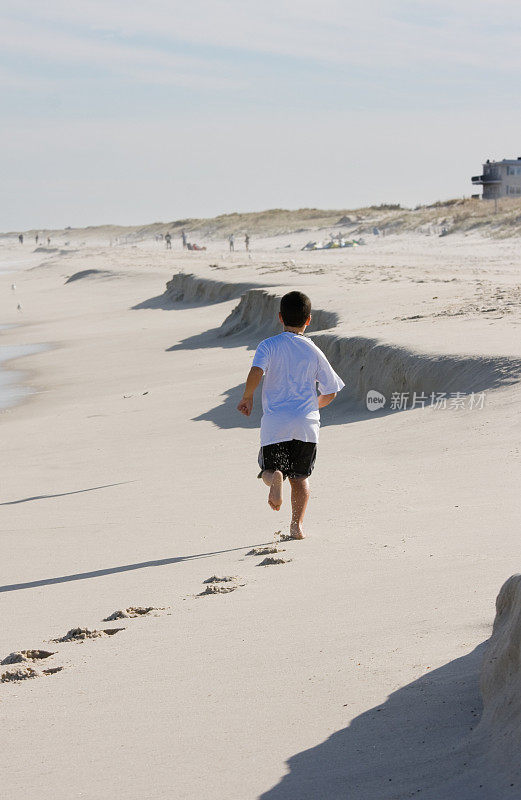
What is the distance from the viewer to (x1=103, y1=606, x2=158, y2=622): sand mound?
Answer: 14.9 ft

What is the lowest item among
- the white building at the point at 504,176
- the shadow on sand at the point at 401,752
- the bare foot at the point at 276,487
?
the shadow on sand at the point at 401,752

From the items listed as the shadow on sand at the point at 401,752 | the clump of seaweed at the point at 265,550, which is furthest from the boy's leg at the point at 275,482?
the shadow on sand at the point at 401,752

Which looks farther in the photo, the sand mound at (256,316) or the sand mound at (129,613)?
the sand mound at (256,316)

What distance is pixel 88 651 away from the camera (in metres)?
4.05

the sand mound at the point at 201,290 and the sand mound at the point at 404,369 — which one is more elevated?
the sand mound at the point at 201,290

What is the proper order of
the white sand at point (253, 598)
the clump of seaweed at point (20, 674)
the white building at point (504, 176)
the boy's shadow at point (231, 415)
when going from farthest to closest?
1. the white building at point (504, 176)
2. the boy's shadow at point (231, 415)
3. the clump of seaweed at point (20, 674)
4. the white sand at point (253, 598)

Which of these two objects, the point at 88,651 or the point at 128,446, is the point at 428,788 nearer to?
the point at 88,651

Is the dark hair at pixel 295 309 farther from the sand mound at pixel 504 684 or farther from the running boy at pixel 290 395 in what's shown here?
the sand mound at pixel 504 684

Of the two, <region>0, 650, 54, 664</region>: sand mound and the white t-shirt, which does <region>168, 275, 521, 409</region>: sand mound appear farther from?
<region>0, 650, 54, 664</region>: sand mound

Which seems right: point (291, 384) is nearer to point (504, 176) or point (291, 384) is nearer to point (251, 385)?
point (251, 385)

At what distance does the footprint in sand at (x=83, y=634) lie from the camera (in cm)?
427

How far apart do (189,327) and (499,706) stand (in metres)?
19.7

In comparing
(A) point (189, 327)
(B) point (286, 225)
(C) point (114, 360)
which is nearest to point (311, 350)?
(C) point (114, 360)

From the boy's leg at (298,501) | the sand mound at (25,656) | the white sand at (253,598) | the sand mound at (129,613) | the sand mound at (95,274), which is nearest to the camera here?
the white sand at (253,598)
